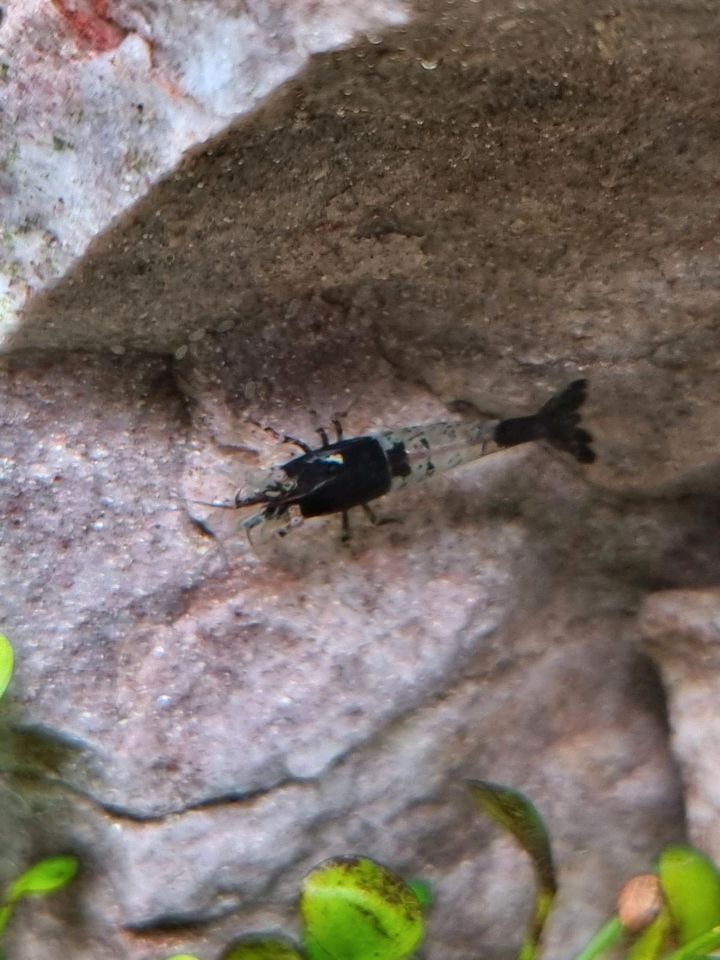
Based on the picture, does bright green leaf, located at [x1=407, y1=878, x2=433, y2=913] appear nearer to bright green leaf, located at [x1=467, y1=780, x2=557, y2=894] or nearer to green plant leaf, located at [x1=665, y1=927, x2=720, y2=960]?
bright green leaf, located at [x1=467, y1=780, x2=557, y2=894]

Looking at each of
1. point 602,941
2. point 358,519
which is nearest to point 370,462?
point 358,519

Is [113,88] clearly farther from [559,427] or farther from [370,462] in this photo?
[559,427]

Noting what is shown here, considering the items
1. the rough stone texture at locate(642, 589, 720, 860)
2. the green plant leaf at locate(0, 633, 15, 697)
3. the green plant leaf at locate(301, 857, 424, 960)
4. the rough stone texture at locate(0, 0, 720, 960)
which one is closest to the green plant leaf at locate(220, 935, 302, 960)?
the green plant leaf at locate(301, 857, 424, 960)

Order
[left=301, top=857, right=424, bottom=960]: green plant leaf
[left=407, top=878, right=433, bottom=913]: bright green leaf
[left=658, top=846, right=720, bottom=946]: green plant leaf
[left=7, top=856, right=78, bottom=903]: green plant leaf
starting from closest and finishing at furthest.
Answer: [left=301, top=857, right=424, bottom=960]: green plant leaf
[left=658, top=846, right=720, bottom=946]: green plant leaf
[left=7, top=856, right=78, bottom=903]: green plant leaf
[left=407, top=878, right=433, bottom=913]: bright green leaf

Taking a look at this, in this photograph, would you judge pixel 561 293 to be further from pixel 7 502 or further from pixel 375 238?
pixel 7 502

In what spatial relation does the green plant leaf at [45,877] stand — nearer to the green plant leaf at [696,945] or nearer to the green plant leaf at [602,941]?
the green plant leaf at [602,941]

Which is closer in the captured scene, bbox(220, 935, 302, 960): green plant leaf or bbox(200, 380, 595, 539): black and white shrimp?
bbox(220, 935, 302, 960): green plant leaf

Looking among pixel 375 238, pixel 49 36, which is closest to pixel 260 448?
pixel 375 238
